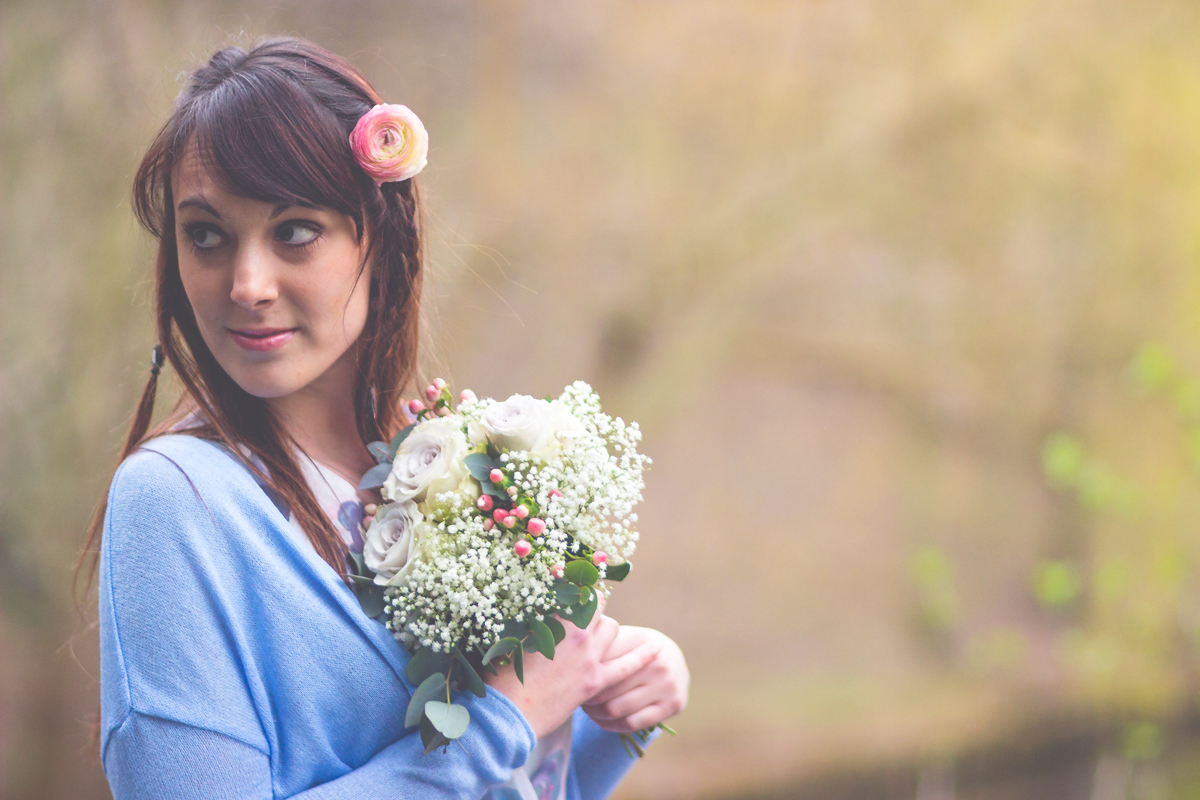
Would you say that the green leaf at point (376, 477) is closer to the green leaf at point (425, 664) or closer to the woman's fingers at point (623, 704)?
the green leaf at point (425, 664)

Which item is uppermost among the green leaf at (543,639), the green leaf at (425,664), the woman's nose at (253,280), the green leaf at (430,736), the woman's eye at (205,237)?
the woman's eye at (205,237)

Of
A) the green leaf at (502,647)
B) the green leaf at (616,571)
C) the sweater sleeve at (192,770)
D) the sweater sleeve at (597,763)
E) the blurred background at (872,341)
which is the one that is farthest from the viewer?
the blurred background at (872,341)

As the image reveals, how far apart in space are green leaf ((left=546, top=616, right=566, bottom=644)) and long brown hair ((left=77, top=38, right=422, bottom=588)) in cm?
25

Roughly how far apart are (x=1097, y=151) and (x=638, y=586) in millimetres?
2660

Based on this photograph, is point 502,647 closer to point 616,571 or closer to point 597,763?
point 616,571

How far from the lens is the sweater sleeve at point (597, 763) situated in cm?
144

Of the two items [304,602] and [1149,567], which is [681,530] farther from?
[304,602]

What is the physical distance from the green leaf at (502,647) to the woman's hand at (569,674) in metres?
0.05

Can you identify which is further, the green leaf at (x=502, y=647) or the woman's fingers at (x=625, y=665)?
the woman's fingers at (x=625, y=665)

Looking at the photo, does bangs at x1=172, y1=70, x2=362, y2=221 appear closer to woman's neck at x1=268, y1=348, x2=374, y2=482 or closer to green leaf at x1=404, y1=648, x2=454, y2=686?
woman's neck at x1=268, y1=348, x2=374, y2=482

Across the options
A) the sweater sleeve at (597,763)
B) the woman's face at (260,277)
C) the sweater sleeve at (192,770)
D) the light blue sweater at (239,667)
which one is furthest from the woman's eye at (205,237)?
the sweater sleeve at (597,763)

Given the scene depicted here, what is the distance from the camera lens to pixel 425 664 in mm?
1091

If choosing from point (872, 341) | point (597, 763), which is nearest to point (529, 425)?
point (597, 763)

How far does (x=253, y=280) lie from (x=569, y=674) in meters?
0.59
